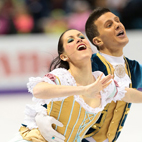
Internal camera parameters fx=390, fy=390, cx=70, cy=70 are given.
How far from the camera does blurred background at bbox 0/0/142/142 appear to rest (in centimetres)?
579

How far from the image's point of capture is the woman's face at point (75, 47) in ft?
8.43

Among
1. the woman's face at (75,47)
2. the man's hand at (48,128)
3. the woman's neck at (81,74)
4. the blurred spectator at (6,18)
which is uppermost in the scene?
the blurred spectator at (6,18)

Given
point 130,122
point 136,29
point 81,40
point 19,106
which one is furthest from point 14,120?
point 136,29

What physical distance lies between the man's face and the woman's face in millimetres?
483

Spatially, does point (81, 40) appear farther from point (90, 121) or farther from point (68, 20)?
point (68, 20)

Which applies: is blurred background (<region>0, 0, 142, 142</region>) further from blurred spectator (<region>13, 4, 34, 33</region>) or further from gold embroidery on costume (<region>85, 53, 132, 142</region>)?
gold embroidery on costume (<region>85, 53, 132, 142</region>)

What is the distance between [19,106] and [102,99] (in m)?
3.01

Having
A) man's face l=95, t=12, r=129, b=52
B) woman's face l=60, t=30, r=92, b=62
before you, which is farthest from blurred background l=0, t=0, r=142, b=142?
woman's face l=60, t=30, r=92, b=62

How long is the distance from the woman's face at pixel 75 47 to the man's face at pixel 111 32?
483 mm

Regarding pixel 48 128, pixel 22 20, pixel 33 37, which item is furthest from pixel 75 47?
pixel 22 20

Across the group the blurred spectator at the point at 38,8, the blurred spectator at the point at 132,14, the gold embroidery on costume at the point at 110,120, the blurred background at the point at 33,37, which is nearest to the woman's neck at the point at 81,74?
the gold embroidery on costume at the point at 110,120

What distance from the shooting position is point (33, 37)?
21.8 feet

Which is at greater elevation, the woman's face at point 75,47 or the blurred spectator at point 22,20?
the blurred spectator at point 22,20

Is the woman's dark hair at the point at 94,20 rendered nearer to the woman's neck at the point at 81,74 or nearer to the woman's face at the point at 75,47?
the woman's face at the point at 75,47
